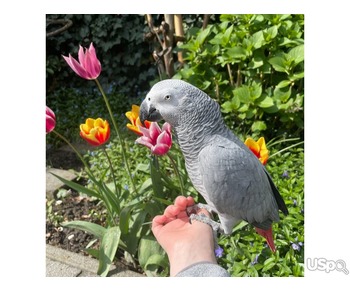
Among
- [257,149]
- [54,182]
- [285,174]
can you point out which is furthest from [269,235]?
[54,182]

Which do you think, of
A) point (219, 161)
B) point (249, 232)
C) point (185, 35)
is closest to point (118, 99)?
point (185, 35)

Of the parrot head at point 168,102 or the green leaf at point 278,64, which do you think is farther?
the green leaf at point 278,64

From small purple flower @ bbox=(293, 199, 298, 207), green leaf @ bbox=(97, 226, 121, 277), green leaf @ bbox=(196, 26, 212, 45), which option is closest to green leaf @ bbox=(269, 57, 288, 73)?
green leaf @ bbox=(196, 26, 212, 45)

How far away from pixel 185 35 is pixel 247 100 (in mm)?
525

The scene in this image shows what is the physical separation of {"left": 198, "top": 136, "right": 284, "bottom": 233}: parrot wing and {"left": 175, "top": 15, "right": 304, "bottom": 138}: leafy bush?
2.42ft

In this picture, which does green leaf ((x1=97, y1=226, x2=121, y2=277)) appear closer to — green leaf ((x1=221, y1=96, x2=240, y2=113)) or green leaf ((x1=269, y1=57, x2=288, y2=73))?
green leaf ((x1=221, y1=96, x2=240, y2=113))

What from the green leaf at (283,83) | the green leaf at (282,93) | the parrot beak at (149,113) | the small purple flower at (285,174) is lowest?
the small purple flower at (285,174)

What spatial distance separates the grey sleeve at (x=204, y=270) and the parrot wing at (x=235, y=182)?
0.51 ft

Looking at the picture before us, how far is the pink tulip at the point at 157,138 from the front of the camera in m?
1.34

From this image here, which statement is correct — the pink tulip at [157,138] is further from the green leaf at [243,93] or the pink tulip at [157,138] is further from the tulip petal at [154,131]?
the green leaf at [243,93]

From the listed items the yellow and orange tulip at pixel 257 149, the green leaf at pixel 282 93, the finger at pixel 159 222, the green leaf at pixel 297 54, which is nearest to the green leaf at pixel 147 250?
the finger at pixel 159 222

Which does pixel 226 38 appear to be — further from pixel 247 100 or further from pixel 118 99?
pixel 118 99

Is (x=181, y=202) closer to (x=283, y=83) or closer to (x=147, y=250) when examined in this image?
(x=147, y=250)

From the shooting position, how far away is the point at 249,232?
165cm
